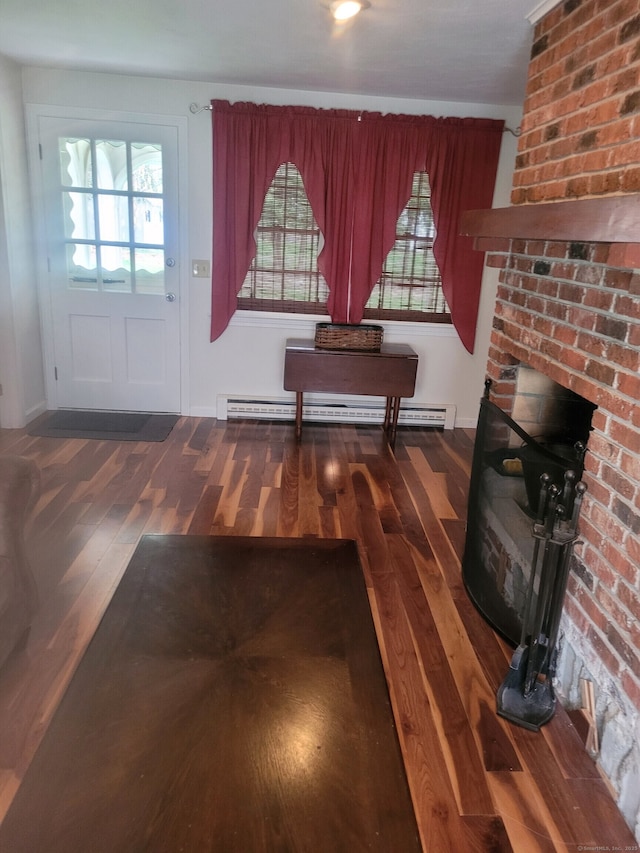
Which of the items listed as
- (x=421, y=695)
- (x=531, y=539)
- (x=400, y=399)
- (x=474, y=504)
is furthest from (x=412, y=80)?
(x=421, y=695)

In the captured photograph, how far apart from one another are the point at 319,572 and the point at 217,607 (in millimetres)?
471

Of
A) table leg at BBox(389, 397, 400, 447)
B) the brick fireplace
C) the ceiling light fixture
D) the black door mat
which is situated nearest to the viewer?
the brick fireplace

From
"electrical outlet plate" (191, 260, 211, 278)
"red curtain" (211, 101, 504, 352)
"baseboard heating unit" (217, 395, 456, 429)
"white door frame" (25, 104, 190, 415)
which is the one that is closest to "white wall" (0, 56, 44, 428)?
"white door frame" (25, 104, 190, 415)

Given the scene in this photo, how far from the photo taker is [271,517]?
3049mm

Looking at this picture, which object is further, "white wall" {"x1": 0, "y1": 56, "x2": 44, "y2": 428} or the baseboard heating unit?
the baseboard heating unit

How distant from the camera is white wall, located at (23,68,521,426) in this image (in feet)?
12.8

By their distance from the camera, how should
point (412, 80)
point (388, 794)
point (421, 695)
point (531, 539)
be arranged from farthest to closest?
point (412, 80), point (531, 539), point (421, 695), point (388, 794)

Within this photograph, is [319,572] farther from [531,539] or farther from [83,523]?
[83,523]

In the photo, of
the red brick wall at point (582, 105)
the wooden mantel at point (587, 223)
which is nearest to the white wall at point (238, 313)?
the red brick wall at point (582, 105)

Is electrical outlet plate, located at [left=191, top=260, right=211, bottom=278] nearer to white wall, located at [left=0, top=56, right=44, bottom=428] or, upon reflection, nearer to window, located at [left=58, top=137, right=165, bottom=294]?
window, located at [left=58, top=137, right=165, bottom=294]

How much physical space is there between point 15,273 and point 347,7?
261 cm

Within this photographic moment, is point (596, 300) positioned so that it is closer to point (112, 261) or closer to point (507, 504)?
point (507, 504)

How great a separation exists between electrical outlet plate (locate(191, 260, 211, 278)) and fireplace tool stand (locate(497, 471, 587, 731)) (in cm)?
304

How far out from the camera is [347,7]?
2.38 m
